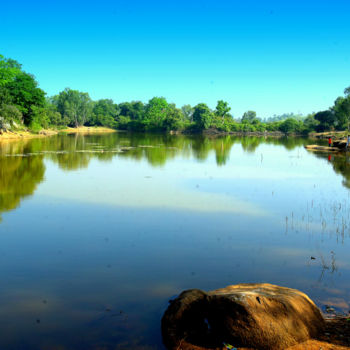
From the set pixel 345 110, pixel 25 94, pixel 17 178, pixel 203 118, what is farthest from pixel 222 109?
pixel 17 178

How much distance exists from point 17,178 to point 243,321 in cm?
1837

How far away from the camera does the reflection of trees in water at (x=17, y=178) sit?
1484 cm

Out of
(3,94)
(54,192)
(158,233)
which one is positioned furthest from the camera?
(3,94)

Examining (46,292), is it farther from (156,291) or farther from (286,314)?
(286,314)

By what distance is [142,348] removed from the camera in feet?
17.2

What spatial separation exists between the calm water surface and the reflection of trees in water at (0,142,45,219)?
154 mm

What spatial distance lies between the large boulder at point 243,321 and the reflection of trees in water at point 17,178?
1027 centimetres

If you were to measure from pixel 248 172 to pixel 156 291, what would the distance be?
1919 centimetres

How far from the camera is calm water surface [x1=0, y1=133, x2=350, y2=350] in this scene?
237 inches

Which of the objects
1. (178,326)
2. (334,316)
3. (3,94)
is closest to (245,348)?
(178,326)

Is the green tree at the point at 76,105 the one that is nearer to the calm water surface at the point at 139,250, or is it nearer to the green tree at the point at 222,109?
the green tree at the point at 222,109

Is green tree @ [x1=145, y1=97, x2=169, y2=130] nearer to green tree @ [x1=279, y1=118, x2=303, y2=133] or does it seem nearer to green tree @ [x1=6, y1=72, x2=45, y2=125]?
green tree @ [x1=279, y1=118, x2=303, y2=133]

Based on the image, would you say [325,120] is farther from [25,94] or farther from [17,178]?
[17,178]

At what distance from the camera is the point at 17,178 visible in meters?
19.9
